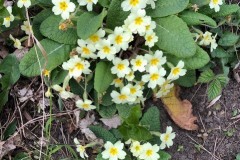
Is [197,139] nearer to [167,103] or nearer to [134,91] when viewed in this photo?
[167,103]

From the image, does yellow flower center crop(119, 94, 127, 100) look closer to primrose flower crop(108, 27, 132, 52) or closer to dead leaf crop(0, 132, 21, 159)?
primrose flower crop(108, 27, 132, 52)

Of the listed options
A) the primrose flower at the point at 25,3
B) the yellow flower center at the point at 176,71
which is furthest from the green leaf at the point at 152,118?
the primrose flower at the point at 25,3

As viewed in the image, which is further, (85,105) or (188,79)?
(188,79)

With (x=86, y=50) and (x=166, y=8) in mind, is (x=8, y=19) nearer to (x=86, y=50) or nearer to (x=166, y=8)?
(x=86, y=50)

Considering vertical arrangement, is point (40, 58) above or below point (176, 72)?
above

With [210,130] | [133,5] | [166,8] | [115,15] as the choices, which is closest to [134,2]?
[133,5]

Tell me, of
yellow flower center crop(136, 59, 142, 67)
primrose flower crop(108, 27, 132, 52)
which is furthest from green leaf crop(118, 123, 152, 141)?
primrose flower crop(108, 27, 132, 52)
